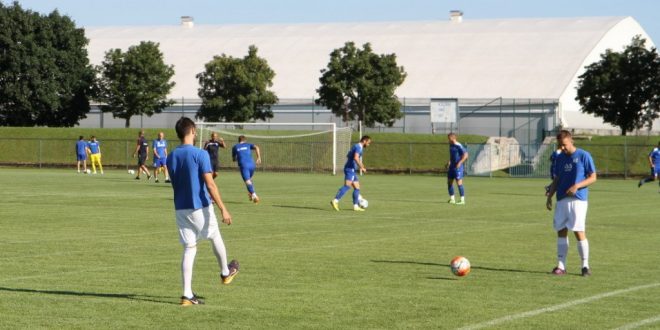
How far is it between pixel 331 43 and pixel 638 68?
30.4 meters

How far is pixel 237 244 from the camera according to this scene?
63.5 ft

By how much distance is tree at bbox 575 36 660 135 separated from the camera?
7638 centimetres

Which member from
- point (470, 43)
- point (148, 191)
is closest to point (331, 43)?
point (470, 43)

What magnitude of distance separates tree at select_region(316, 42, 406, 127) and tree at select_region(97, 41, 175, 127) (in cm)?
1171

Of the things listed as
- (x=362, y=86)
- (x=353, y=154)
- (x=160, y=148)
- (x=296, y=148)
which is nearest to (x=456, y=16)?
(x=362, y=86)

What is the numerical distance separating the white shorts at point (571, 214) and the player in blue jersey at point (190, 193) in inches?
212

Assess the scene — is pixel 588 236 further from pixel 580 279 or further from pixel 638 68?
pixel 638 68

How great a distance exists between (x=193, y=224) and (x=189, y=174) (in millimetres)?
525

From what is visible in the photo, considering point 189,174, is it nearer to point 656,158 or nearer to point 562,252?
point 562,252

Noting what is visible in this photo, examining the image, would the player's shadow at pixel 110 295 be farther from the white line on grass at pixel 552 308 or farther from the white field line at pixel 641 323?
the white field line at pixel 641 323

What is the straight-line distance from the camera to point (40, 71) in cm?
8356

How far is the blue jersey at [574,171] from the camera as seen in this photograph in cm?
1558

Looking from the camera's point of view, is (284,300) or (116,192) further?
(116,192)

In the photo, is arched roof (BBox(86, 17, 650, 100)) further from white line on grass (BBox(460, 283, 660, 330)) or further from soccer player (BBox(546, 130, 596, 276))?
white line on grass (BBox(460, 283, 660, 330))
